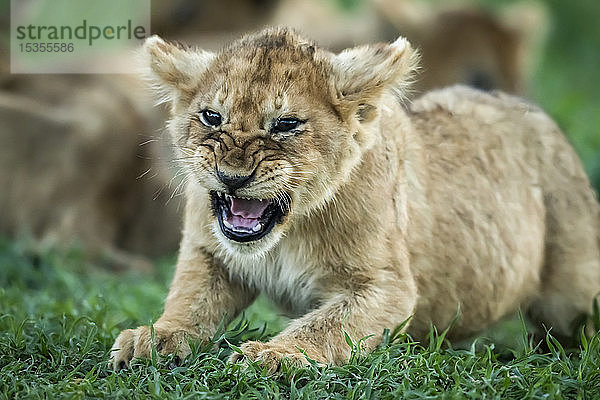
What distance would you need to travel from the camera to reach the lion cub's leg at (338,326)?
14.5 feet

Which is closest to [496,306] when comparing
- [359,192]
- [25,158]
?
[359,192]

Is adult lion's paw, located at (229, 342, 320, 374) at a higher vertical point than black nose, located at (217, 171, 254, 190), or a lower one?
lower

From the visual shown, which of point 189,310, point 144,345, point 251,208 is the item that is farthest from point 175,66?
point 144,345

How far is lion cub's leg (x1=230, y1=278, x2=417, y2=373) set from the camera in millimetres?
4410

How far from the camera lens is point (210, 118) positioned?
4684mm

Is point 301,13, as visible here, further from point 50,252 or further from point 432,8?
point 50,252

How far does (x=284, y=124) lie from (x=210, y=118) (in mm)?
367

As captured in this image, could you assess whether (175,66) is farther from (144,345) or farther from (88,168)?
(88,168)

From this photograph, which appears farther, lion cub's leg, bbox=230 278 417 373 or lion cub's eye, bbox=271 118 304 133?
lion cub's eye, bbox=271 118 304 133

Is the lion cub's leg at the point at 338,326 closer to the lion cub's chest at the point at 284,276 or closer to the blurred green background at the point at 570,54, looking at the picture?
the lion cub's chest at the point at 284,276

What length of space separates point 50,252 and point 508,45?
600cm

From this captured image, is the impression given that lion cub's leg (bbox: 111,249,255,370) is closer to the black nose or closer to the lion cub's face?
the lion cub's face
